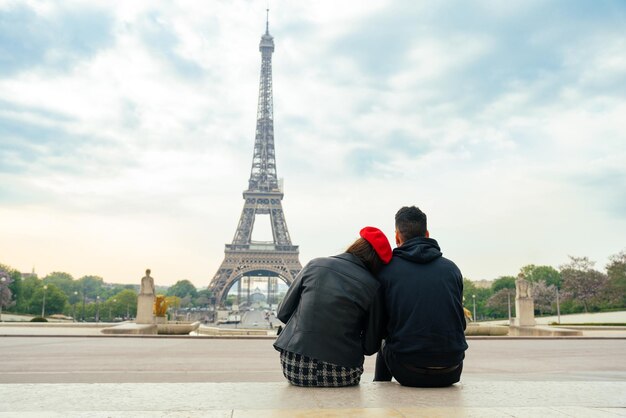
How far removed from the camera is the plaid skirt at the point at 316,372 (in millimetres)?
5332

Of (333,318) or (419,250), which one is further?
(419,250)

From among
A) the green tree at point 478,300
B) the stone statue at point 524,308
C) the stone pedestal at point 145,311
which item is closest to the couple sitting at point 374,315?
the stone pedestal at point 145,311

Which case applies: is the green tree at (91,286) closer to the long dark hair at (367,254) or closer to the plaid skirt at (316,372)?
the plaid skirt at (316,372)

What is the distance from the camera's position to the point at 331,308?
17.1 ft

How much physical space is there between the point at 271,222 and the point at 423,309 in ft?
298

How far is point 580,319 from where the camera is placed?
5019 cm

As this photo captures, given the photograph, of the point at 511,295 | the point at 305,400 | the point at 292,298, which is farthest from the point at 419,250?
the point at 511,295

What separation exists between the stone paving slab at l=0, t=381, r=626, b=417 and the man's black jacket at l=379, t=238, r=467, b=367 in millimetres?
375

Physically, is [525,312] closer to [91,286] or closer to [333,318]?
[333,318]

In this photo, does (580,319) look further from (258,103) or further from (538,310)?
(258,103)

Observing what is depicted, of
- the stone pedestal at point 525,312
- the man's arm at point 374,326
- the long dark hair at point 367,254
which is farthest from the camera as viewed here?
the stone pedestal at point 525,312

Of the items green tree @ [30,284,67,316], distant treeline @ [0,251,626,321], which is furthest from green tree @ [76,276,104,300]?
green tree @ [30,284,67,316]

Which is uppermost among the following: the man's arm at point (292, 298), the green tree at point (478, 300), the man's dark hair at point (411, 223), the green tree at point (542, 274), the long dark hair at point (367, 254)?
the green tree at point (542, 274)

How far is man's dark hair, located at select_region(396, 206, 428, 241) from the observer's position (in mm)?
5938
